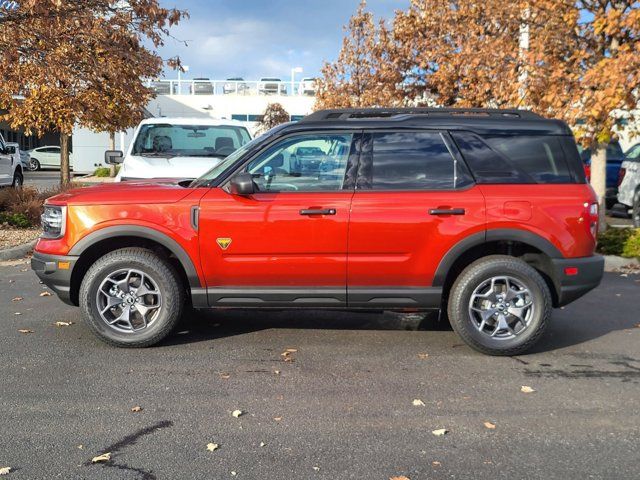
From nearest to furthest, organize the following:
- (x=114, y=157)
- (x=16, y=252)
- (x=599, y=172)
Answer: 1. (x=16, y=252)
2. (x=114, y=157)
3. (x=599, y=172)

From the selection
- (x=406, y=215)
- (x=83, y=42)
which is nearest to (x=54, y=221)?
(x=406, y=215)

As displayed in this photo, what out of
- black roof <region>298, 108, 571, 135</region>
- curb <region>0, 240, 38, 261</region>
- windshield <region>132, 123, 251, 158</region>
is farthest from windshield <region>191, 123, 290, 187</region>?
curb <region>0, 240, 38, 261</region>

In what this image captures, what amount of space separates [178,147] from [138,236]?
4924 mm

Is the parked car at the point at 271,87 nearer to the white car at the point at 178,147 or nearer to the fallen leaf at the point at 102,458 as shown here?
the white car at the point at 178,147

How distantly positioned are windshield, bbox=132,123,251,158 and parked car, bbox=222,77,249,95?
98.3 ft

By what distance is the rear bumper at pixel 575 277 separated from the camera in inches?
193

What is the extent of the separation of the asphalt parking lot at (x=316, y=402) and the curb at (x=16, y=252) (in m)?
3.60

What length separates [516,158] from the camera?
499 centimetres

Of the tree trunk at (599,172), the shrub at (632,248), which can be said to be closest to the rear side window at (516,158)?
the shrub at (632,248)

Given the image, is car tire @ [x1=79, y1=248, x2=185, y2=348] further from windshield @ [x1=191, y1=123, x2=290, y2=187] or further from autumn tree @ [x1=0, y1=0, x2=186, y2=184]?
autumn tree @ [x1=0, y1=0, x2=186, y2=184]

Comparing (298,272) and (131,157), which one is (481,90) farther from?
(298,272)

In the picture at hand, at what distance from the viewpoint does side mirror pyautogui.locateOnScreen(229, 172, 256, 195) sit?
15.5ft

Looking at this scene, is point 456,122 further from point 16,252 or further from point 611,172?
point 611,172

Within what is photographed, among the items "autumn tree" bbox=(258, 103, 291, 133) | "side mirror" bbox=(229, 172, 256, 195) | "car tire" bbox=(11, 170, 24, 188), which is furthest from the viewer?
"autumn tree" bbox=(258, 103, 291, 133)
